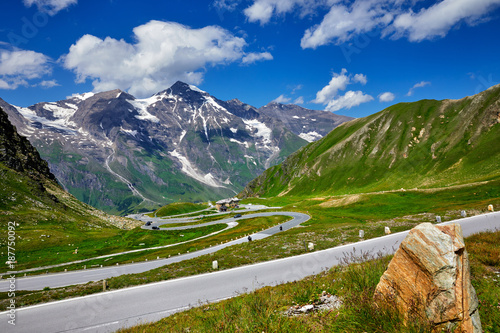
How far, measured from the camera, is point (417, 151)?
136 meters

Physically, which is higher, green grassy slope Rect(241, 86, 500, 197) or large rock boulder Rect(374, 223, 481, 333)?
Answer: green grassy slope Rect(241, 86, 500, 197)

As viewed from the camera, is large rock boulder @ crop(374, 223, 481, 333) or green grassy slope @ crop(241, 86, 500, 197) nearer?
large rock boulder @ crop(374, 223, 481, 333)

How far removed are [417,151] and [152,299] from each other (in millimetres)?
159174

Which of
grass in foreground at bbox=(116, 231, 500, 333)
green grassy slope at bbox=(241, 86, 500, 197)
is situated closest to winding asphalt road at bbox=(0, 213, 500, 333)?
grass in foreground at bbox=(116, 231, 500, 333)

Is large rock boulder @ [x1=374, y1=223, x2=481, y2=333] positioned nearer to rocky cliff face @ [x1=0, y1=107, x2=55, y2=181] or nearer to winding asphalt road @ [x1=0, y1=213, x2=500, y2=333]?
winding asphalt road @ [x1=0, y1=213, x2=500, y2=333]

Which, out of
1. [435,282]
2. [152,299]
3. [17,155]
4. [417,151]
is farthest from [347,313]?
[17,155]

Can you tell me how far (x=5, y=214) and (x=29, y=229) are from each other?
11864mm

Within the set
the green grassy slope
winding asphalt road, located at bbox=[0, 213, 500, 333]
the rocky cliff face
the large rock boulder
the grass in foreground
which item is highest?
the rocky cliff face

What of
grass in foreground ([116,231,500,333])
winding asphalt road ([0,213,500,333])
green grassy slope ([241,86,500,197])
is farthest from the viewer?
green grassy slope ([241,86,500,197])

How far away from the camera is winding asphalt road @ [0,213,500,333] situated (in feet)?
40.3

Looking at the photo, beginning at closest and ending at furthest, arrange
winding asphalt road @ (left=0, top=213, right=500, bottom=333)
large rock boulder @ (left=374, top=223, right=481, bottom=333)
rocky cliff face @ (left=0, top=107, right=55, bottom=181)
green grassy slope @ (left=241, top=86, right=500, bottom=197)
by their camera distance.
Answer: large rock boulder @ (left=374, top=223, right=481, bottom=333), winding asphalt road @ (left=0, top=213, right=500, bottom=333), green grassy slope @ (left=241, top=86, right=500, bottom=197), rocky cliff face @ (left=0, top=107, right=55, bottom=181)

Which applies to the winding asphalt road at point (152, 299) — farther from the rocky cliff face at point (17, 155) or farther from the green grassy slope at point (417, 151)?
the rocky cliff face at point (17, 155)

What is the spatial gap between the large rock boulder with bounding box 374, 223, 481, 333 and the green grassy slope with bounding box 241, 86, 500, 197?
98.2 metres

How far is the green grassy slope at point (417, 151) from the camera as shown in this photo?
102 m
